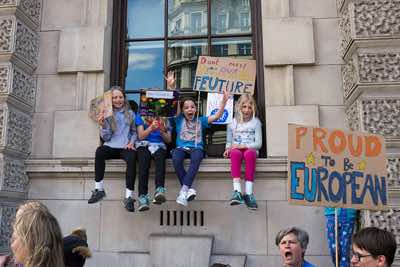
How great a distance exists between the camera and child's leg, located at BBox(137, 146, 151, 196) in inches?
242

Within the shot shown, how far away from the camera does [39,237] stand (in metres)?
2.60

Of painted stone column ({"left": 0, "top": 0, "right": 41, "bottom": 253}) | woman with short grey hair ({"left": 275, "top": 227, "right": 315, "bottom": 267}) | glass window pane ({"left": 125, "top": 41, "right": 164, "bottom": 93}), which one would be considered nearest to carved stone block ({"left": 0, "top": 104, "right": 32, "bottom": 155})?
painted stone column ({"left": 0, "top": 0, "right": 41, "bottom": 253})

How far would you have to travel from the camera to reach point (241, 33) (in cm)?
747

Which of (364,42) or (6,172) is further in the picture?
(6,172)

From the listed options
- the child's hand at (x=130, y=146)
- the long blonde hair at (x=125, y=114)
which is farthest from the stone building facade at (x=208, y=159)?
the long blonde hair at (x=125, y=114)

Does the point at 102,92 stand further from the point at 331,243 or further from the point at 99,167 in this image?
the point at 331,243

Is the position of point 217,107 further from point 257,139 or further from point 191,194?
point 191,194

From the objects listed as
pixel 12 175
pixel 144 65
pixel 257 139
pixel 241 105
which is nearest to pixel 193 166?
pixel 257 139

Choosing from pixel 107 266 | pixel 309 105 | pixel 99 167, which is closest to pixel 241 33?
pixel 309 105

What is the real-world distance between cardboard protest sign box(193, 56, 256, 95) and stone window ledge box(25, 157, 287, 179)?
1180 millimetres

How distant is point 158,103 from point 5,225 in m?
2.69

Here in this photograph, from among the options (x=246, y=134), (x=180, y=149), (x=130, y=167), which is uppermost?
(x=246, y=134)

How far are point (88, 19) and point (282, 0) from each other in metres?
3.06

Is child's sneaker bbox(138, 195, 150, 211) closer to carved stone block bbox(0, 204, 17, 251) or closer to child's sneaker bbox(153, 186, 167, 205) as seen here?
child's sneaker bbox(153, 186, 167, 205)
